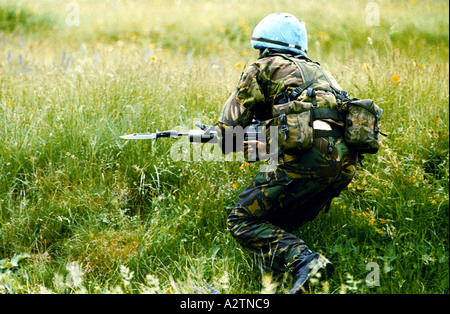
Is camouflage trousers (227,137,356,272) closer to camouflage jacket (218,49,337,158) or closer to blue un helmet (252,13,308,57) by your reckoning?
camouflage jacket (218,49,337,158)

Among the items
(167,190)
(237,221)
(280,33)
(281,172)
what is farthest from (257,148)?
(167,190)

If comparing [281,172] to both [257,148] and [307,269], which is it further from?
[307,269]

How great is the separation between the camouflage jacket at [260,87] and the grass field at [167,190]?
833 mm

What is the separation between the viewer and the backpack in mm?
2926

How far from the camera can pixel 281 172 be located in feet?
10.1

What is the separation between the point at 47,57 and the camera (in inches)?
283

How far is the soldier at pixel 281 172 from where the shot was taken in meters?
3.01

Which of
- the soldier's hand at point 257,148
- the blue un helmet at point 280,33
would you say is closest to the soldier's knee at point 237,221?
the soldier's hand at point 257,148

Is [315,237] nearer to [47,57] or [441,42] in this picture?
[47,57]

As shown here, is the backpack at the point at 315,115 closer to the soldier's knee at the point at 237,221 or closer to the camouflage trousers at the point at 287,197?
the camouflage trousers at the point at 287,197

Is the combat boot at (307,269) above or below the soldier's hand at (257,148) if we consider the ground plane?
below

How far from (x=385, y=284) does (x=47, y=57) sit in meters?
6.00

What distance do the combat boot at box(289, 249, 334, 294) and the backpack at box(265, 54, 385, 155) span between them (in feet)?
2.16

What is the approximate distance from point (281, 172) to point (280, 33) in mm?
984
